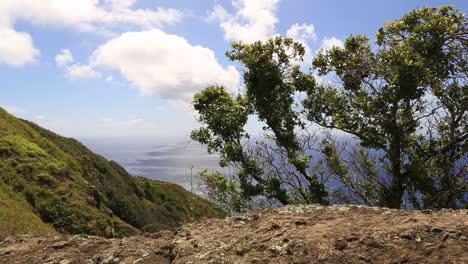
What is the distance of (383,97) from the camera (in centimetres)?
1527

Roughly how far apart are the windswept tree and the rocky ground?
742 cm

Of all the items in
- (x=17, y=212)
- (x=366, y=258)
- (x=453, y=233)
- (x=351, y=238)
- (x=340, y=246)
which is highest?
(x=453, y=233)

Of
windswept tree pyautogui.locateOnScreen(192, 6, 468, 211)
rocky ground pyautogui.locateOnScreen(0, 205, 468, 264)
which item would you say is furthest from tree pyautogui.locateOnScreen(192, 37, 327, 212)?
rocky ground pyautogui.locateOnScreen(0, 205, 468, 264)

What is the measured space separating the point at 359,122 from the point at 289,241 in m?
9.74

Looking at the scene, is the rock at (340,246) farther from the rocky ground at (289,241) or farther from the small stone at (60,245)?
the small stone at (60,245)

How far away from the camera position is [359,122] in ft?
52.4

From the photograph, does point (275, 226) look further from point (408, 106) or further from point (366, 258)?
point (408, 106)

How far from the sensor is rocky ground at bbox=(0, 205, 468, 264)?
6.49 m

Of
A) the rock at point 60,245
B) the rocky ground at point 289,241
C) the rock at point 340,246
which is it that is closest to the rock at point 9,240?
the rocky ground at point 289,241

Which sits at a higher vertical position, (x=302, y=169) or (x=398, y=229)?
(x=302, y=169)

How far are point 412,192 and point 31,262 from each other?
46.1 ft

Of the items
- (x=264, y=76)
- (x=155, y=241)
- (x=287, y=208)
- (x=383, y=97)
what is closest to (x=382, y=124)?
(x=383, y=97)

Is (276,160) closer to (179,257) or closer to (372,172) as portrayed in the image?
(372,172)

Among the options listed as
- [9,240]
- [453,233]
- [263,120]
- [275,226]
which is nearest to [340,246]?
[275,226]
